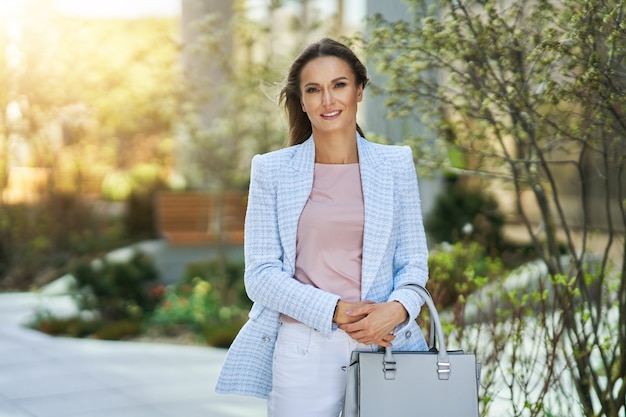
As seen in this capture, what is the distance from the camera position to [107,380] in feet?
21.6

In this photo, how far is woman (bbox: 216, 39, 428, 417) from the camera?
272 cm

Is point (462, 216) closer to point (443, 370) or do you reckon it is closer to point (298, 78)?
point (298, 78)

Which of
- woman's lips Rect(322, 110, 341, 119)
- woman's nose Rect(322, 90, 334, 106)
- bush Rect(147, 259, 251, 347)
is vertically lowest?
bush Rect(147, 259, 251, 347)

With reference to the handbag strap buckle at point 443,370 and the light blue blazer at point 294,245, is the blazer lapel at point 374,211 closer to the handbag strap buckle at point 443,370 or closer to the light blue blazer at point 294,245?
the light blue blazer at point 294,245

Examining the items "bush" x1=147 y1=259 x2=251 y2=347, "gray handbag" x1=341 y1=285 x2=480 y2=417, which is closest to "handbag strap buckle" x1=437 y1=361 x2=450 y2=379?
"gray handbag" x1=341 y1=285 x2=480 y2=417

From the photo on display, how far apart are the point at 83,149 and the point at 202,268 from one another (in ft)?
17.9

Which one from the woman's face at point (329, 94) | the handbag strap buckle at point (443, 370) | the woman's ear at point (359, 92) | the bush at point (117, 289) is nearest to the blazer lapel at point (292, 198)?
the woman's face at point (329, 94)

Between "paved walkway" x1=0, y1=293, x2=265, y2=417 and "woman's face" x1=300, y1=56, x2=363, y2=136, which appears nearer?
"woman's face" x1=300, y1=56, x2=363, y2=136

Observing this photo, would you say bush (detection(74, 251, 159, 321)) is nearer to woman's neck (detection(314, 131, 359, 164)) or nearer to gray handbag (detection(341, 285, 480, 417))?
woman's neck (detection(314, 131, 359, 164))

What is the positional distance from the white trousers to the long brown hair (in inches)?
25.7

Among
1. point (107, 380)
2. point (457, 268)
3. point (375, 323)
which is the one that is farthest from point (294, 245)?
point (457, 268)

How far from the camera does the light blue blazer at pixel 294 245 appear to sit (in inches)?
109

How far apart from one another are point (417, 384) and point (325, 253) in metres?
0.45

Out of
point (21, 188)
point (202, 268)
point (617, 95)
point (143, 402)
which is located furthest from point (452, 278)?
point (21, 188)
